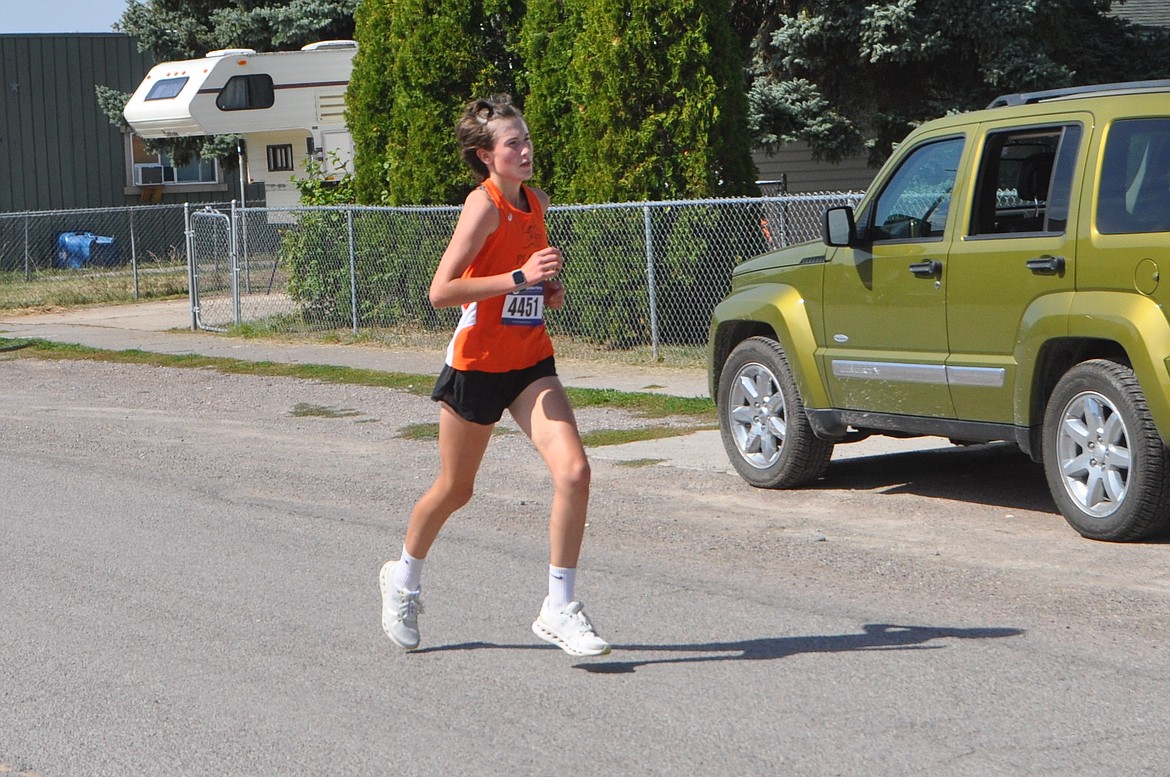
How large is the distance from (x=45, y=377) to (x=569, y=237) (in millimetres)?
5447

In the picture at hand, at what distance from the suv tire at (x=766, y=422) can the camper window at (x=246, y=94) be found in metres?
19.2

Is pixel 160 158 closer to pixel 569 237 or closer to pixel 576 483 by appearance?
pixel 569 237

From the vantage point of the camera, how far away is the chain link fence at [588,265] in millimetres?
14680

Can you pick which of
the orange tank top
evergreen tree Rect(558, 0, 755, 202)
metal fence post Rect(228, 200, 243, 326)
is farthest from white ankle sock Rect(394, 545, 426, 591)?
metal fence post Rect(228, 200, 243, 326)

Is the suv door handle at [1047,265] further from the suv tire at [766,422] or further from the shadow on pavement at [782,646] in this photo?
the shadow on pavement at [782,646]

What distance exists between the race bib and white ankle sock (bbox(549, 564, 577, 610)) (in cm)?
83

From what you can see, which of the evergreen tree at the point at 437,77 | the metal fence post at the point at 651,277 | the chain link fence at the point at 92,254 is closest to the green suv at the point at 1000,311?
the metal fence post at the point at 651,277

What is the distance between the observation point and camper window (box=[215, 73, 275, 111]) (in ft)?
87.1

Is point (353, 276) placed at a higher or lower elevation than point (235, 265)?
lower

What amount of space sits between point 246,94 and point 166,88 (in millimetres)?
1816

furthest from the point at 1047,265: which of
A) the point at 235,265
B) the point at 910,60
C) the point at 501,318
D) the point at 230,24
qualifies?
the point at 230,24

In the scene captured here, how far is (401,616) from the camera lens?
18.0 feet

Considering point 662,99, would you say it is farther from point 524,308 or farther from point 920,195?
point 524,308

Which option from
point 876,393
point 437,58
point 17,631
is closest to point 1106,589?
point 876,393
